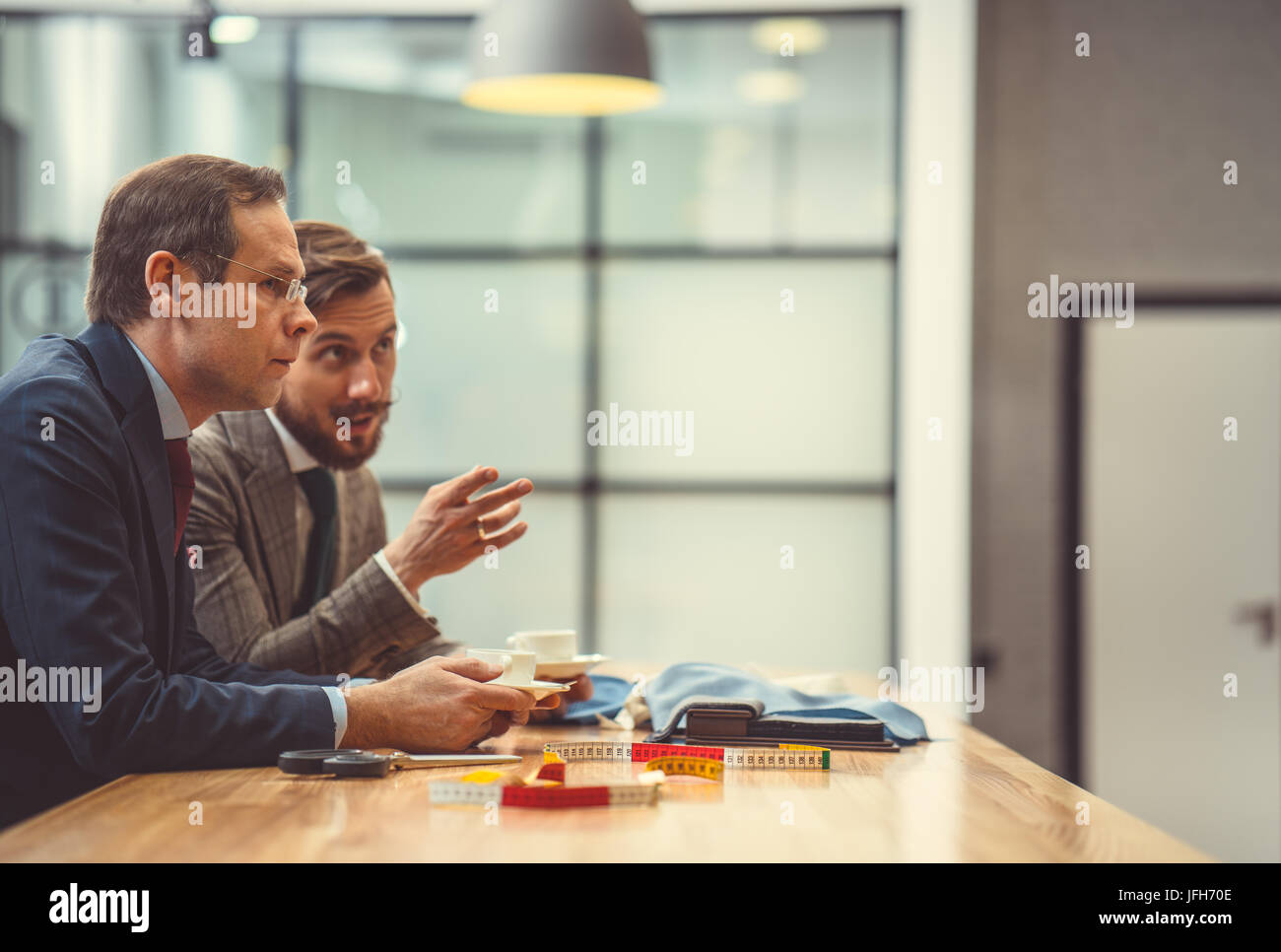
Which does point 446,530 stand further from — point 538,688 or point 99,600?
point 99,600

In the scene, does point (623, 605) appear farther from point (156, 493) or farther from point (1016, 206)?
point (156, 493)

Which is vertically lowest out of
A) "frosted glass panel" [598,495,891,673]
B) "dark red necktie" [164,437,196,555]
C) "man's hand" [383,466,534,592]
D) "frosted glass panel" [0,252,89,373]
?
"frosted glass panel" [598,495,891,673]

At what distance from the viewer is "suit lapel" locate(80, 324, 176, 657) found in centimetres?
146

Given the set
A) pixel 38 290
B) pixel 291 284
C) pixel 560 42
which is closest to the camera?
pixel 291 284

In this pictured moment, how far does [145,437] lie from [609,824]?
2.48ft

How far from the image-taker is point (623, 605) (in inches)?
183

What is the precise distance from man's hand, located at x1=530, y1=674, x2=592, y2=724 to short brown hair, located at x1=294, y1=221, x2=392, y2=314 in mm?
807

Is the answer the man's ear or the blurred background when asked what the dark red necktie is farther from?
the blurred background

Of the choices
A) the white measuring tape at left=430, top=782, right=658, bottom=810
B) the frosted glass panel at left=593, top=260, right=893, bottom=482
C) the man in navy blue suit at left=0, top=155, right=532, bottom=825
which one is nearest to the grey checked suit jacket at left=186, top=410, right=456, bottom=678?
the man in navy blue suit at left=0, top=155, right=532, bottom=825

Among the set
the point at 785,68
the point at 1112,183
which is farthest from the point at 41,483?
the point at 1112,183

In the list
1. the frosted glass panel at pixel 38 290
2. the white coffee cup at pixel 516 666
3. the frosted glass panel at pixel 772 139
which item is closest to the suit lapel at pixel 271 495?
the white coffee cup at pixel 516 666

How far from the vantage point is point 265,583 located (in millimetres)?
1984

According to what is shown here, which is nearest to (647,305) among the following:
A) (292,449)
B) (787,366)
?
(787,366)
